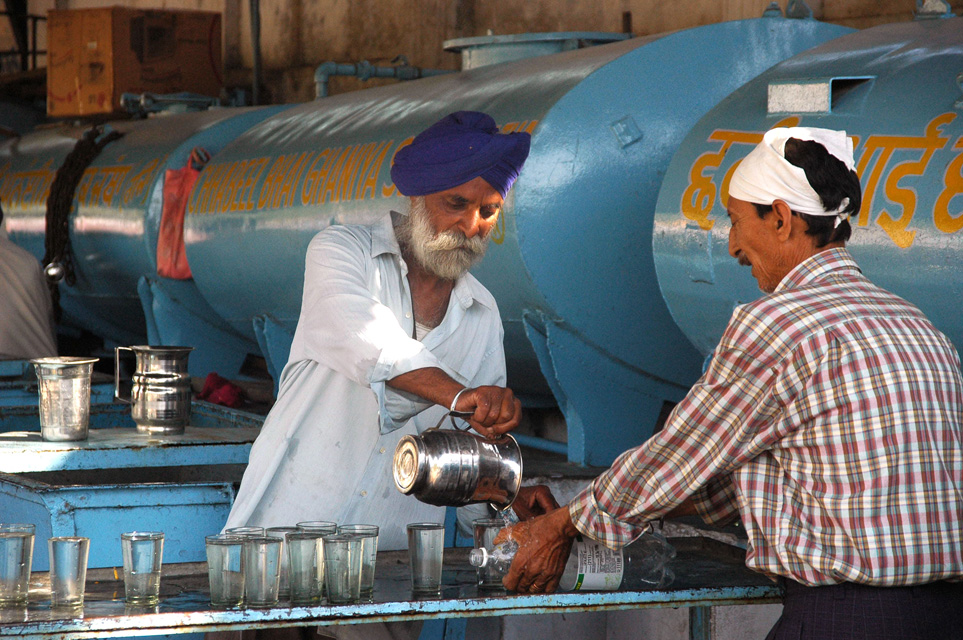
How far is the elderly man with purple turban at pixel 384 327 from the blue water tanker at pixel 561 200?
102cm

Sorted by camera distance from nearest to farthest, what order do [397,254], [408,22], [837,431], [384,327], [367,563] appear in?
[837,431]
[367,563]
[384,327]
[397,254]
[408,22]

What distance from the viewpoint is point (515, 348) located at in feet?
13.7

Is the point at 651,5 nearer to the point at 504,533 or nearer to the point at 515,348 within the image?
the point at 515,348

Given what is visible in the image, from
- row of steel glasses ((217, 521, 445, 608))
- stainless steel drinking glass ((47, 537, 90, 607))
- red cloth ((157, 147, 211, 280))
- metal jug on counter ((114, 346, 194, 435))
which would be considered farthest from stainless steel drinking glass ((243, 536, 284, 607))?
red cloth ((157, 147, 211, 280))

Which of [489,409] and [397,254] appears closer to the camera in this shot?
[489,409]

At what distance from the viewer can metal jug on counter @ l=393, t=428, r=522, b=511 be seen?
226 cm

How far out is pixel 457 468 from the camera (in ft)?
7.50

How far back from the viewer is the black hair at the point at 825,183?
204 cm

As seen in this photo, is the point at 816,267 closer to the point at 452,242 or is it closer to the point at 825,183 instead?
the point at 825,183

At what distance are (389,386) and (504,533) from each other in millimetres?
366

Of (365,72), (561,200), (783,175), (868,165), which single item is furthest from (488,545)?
(365,72)

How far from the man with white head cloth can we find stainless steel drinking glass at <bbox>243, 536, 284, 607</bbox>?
2.02 ft

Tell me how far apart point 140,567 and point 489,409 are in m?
0.66

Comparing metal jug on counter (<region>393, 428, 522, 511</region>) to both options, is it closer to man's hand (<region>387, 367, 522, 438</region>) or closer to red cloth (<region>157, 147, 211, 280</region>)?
man's hand (<region>387, 367, 522, 438</region>)
